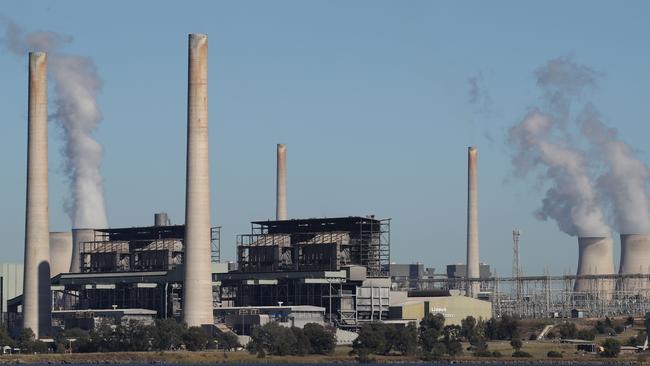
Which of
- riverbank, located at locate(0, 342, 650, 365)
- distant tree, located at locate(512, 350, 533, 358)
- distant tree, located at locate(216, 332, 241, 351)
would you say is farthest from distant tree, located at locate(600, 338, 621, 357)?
distant tree, located at locate(216, 332, 241, 351)

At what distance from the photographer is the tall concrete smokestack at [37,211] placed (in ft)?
432

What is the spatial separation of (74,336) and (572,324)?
184 ft

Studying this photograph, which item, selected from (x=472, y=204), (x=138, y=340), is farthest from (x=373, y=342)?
(x=472, y=204)

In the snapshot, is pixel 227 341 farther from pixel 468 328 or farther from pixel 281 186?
pixel 281 186

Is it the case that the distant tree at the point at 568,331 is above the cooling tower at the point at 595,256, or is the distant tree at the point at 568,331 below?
below

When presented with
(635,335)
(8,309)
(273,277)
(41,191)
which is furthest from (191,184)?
(635,335)

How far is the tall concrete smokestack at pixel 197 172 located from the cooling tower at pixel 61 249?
45397 millimetres

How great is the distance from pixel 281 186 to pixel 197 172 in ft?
187

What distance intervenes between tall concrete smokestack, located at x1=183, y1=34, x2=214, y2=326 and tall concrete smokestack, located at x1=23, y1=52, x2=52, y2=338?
1669 cm

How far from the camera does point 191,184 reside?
12394 centimetres

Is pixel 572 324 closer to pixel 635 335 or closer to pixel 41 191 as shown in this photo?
pixel 635 335

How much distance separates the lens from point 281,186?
592ft

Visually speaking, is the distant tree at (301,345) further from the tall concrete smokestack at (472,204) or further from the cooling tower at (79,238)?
the tall concrete smokestack at (472,204)

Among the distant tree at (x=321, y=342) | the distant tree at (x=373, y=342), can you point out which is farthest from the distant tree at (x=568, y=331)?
the distant tree at (x=321, y=342)
